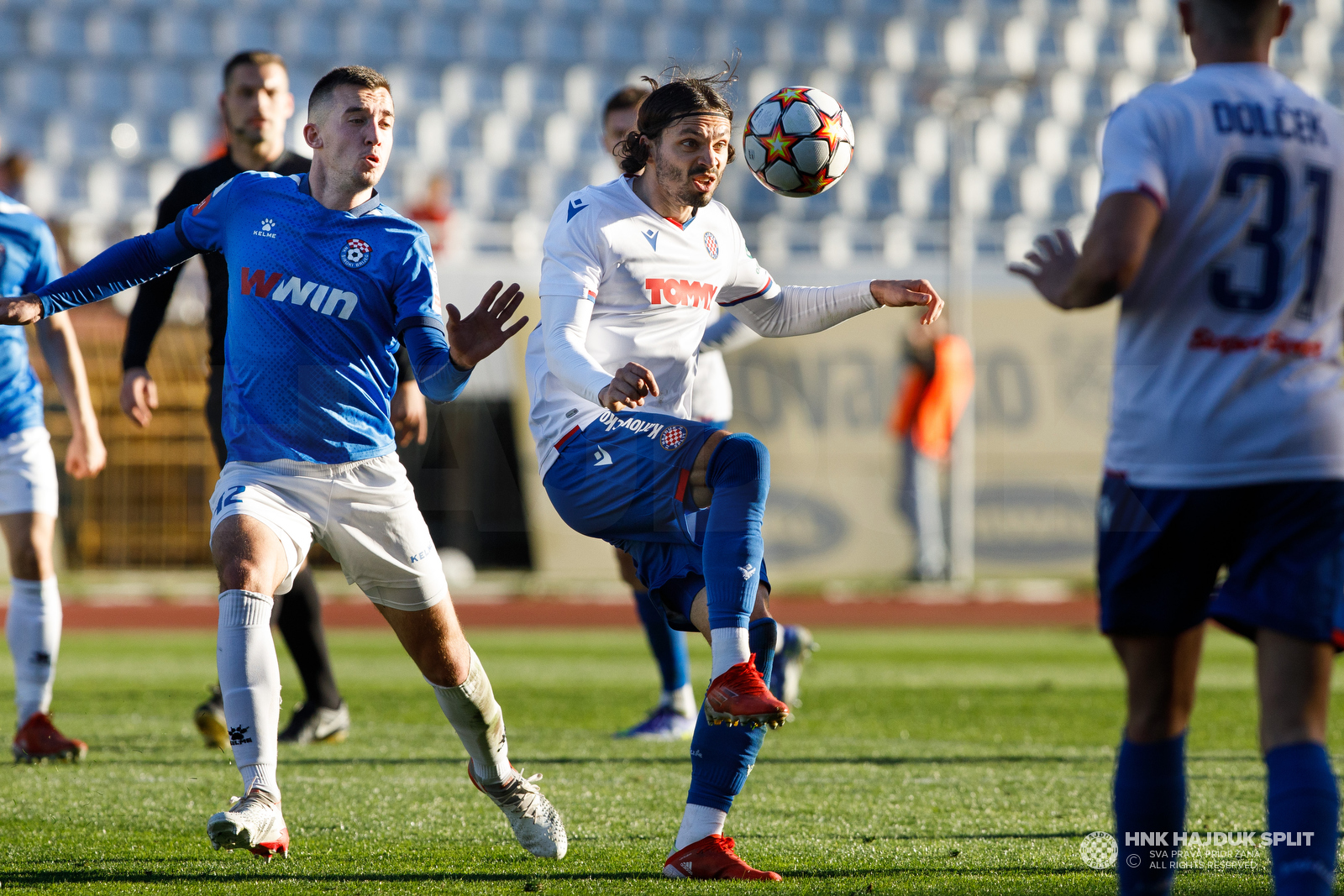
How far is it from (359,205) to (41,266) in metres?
2.34

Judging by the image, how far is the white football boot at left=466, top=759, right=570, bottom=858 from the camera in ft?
14.1

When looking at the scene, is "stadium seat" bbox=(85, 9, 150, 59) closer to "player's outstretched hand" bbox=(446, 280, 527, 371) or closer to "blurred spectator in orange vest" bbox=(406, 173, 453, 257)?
"blurred spectator in orange vest" bbox=(406, 173, 453, 257)

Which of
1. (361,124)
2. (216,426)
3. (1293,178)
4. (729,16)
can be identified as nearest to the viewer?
(1293,178)

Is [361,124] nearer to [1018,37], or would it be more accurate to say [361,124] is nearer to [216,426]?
[216,426]

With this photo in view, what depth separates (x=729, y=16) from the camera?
75.5 feet

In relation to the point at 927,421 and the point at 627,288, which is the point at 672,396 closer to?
the point at 627,288

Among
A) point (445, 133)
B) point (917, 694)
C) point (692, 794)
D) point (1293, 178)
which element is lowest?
point (917, 694)

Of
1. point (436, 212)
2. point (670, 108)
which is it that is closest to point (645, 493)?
→ point (670, 108)

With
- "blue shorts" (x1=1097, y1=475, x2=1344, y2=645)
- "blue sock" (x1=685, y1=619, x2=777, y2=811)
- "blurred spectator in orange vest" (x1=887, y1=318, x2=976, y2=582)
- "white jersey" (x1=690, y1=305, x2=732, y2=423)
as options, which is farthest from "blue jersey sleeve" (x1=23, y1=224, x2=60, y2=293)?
"blurred spectator in orange vest" (x1=887, y1=318, x2=976, y2=582)

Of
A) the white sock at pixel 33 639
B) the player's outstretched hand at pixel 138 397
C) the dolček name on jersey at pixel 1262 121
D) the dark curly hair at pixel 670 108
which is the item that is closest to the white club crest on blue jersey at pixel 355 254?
the dark curly hair at pixel 670 108

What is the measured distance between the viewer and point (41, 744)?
19.6 feet

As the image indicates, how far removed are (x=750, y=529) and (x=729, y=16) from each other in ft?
66.1

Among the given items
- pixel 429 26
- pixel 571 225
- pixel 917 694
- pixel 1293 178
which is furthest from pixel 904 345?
pixel 1293 178

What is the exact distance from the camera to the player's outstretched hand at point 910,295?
14.4 ft
